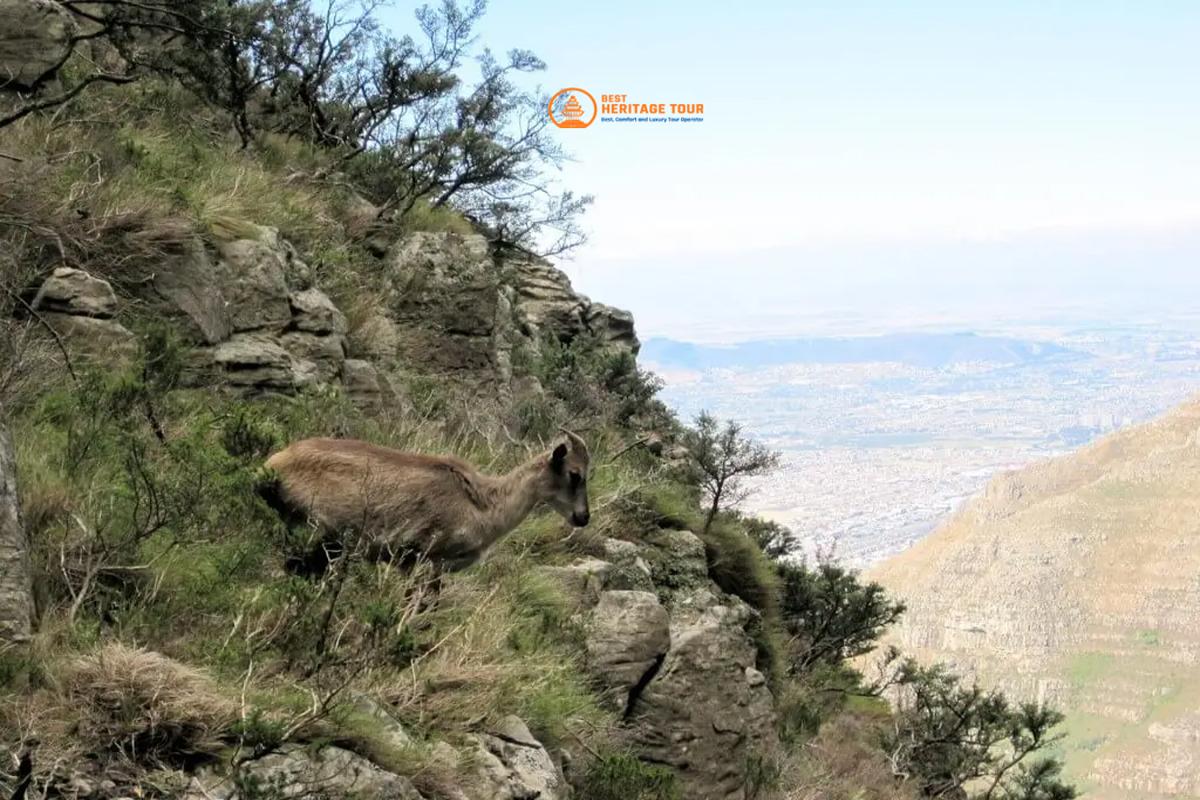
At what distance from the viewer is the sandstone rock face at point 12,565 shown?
192 inches

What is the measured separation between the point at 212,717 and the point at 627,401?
11089mm

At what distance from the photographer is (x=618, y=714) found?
8336mm

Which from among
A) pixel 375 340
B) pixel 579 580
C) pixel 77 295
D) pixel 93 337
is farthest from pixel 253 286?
pixel 579 580

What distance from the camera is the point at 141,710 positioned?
15.6 feet

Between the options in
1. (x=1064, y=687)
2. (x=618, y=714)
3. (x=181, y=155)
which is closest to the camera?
(x=618, y=714)

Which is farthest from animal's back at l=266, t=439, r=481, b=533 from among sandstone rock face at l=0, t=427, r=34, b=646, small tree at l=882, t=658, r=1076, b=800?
small tree at l=882, t=658, r=1076, b=800

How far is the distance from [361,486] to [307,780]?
253cm

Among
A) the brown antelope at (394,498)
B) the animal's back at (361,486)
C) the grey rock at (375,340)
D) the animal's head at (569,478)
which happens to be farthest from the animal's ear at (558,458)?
the grey rock at (375,340)

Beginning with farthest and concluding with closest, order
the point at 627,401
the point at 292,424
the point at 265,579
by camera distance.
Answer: the point at 627,401 → the point at 292,424 → the point at 265,579

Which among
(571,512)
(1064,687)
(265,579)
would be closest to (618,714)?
Answer: (571,512)

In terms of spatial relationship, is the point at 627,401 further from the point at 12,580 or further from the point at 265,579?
the point at 12,580

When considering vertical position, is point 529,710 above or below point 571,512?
below

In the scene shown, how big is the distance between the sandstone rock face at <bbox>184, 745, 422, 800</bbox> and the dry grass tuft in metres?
0.19

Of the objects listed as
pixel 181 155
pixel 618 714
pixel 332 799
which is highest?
pixel 181 155
